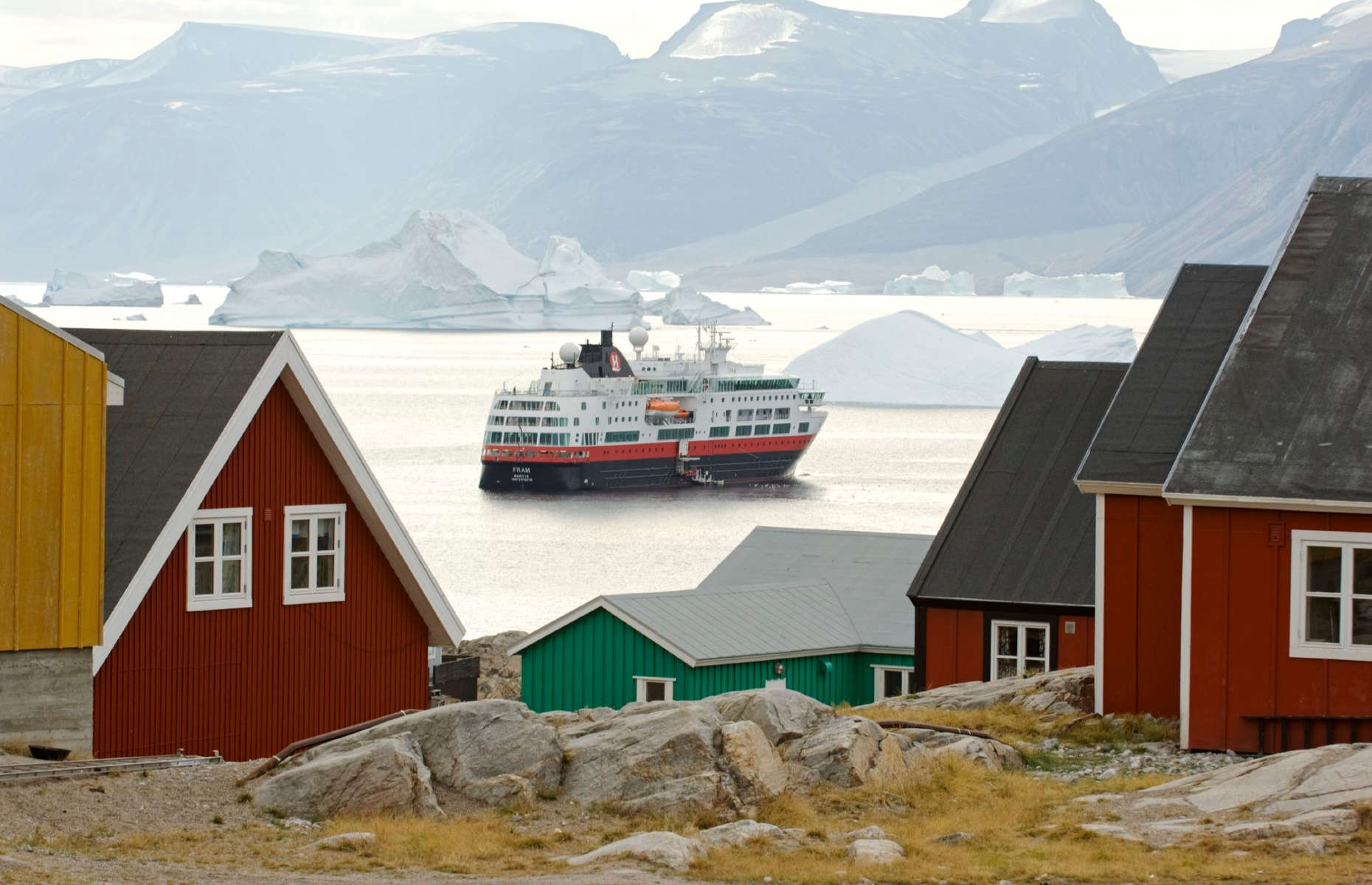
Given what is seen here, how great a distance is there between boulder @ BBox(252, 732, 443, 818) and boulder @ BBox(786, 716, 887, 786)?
6.85 feet

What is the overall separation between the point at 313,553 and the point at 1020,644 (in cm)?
684

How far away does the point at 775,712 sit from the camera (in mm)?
11344

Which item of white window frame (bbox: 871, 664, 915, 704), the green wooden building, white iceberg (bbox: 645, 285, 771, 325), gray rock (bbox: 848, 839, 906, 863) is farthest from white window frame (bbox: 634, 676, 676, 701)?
white iceberg (bbox: 645, 285, 771, 325)

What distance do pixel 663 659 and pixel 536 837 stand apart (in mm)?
10024

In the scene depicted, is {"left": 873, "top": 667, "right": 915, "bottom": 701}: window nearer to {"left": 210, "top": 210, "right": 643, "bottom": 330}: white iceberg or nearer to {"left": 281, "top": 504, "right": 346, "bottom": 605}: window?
{"left": 281, "top": 504, "right": 346, "bottom": 605}: window

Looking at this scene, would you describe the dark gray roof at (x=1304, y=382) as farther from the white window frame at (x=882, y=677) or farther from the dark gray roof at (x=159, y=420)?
the white window frame at (x=882, y=677)

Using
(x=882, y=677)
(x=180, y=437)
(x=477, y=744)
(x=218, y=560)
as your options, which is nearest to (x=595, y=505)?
(x=882, y=677)

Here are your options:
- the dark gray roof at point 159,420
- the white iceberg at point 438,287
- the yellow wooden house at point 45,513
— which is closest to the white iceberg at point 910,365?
the white iceberg at point 438,287

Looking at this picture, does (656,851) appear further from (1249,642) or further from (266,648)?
(266,648)

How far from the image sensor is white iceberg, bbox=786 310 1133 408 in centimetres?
12556

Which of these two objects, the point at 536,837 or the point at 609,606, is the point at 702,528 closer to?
the point at 609,606

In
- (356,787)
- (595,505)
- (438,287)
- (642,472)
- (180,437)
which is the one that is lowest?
(595,505)

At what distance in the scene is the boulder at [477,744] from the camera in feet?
34.2

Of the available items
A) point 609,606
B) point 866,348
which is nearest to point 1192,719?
point 609,606
